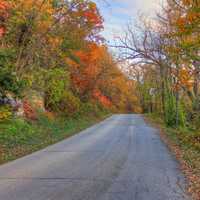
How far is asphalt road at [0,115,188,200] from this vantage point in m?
7.04

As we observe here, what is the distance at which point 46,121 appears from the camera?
2434 centimetres

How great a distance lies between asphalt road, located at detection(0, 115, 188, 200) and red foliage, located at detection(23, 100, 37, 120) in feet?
31.3

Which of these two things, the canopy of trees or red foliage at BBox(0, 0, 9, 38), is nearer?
red foliage at BBox(0, 0, 9, 38)

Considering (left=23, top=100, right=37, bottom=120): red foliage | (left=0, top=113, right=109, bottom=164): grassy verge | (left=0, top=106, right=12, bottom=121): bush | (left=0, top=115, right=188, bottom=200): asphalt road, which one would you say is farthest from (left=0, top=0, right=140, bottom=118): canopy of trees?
(left=0, top=115, right=188, bottom=200): asphalt road

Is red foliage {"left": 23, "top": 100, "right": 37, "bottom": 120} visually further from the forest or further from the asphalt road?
the asphalt road

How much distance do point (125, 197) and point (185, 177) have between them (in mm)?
2729

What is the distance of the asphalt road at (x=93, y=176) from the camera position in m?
7.04

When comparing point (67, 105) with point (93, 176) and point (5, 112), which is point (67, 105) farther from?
point (93, 176)

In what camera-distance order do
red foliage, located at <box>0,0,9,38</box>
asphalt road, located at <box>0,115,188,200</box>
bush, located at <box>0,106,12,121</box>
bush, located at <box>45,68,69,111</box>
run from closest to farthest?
asphalt road, located at <box>0,115,188,200</box> → bush, located at <box>0,106,12,121</box> → red foliage, located at <box>0,0,9,38</box> → bush, located at <box>45,68,69,111</box>

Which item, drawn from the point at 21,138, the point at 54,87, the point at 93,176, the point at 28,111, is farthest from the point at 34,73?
the point at 93,176

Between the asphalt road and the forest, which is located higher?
the forest

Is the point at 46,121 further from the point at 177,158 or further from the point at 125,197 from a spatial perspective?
the point at 125,197

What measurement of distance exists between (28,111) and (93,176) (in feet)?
49.6

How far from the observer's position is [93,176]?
8.78 metres
